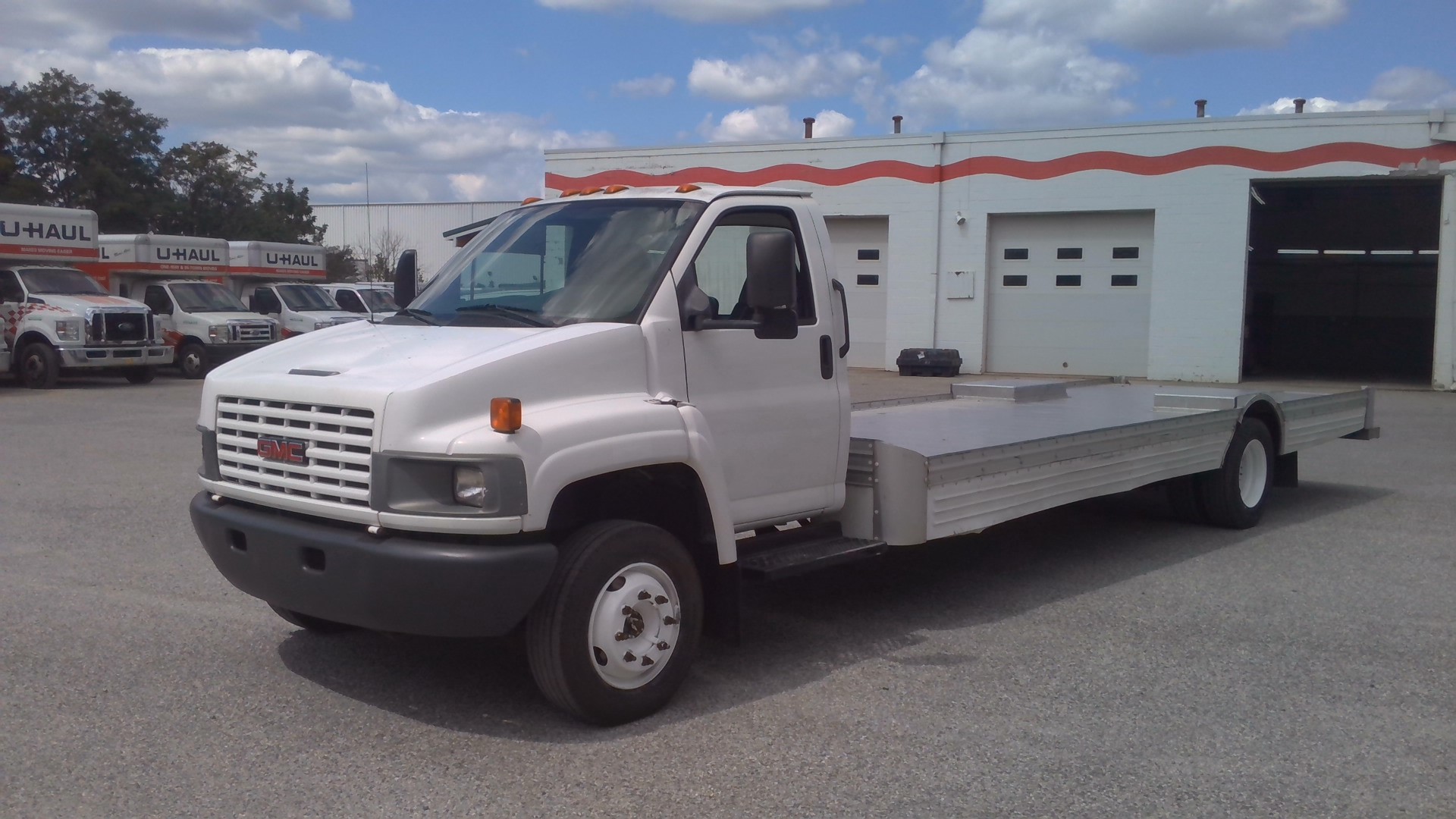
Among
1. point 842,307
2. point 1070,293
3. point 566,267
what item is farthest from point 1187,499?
point 1070,293

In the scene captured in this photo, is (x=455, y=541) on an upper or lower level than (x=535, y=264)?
lower

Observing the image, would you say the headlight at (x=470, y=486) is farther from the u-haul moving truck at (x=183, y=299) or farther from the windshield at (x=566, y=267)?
the u-haul moving truck at (x=183, y=299)

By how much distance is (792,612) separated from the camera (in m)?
6.70

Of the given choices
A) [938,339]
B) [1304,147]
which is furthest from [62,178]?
[1304,147]

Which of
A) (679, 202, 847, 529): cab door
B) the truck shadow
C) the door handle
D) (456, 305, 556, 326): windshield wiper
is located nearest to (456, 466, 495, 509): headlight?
(456, 305, 556, 326): windshield wiper

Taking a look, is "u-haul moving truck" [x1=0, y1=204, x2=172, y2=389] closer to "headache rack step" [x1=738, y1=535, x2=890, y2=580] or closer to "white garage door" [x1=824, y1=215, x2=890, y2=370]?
Result: "white garage door" [x1=824, y1=215, x2=890, y2=370]

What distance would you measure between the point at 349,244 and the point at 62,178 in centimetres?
1994

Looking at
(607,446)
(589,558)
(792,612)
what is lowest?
(792,612)

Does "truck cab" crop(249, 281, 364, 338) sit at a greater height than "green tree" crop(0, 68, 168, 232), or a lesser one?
lesser

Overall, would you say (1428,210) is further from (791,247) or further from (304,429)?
(304,429)

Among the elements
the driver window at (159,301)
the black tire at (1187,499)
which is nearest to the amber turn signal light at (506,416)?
the black tire at (1187,499)

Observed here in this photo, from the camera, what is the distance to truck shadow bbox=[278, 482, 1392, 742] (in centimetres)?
511

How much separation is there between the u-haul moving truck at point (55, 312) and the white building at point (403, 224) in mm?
29610

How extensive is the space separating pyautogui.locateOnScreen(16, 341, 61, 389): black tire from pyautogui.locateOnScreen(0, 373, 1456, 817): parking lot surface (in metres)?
14.7
